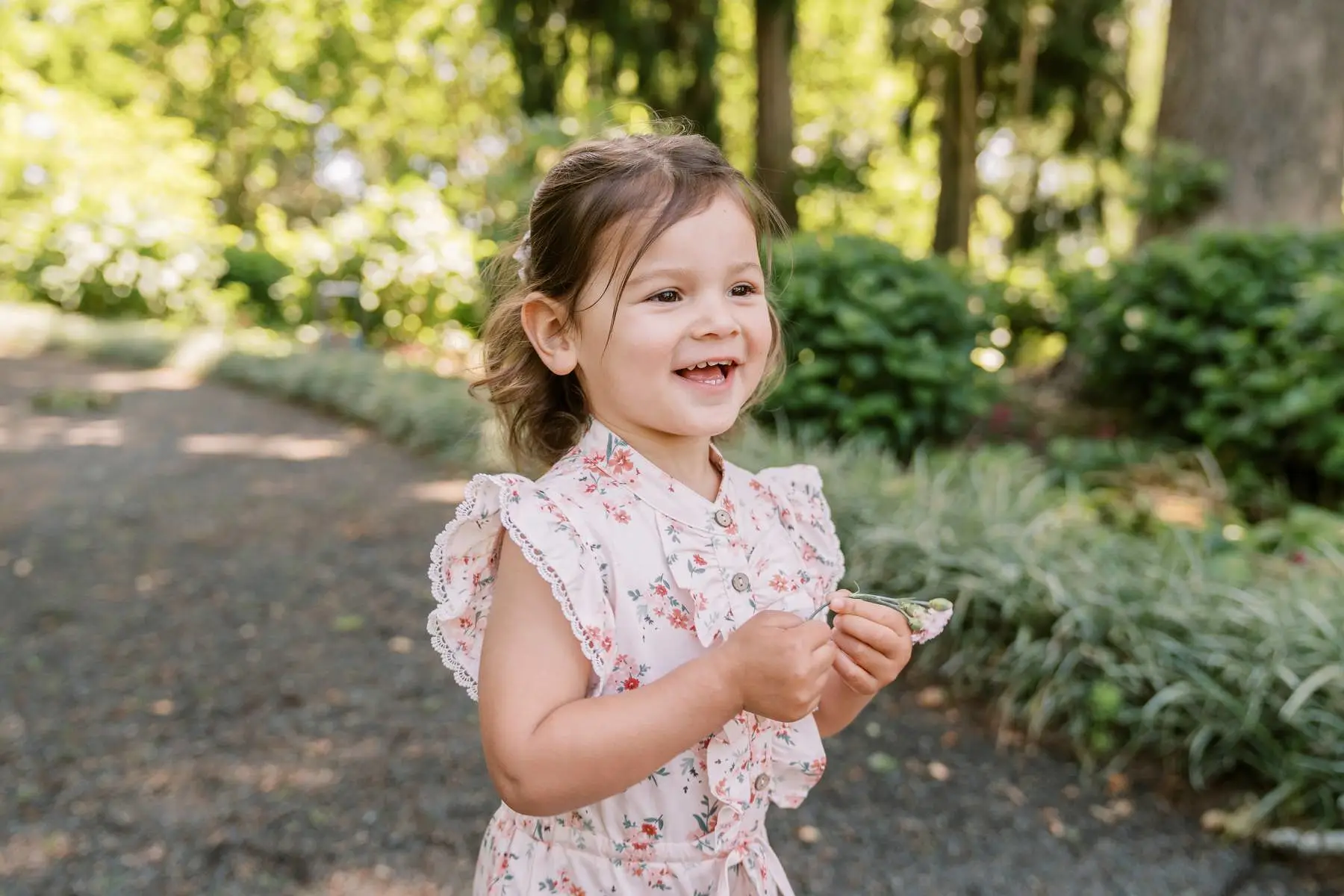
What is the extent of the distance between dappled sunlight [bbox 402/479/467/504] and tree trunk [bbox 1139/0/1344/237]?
164 inches

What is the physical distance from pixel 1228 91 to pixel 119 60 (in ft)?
67.6

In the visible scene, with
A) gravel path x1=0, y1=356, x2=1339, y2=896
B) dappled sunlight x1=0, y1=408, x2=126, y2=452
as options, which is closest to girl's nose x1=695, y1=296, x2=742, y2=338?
gravel path x1=0, y1=356, x2=1339, y2=896

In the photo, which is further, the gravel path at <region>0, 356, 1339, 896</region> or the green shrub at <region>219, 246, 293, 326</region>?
the green shrub at <region>219, 246, 293, 326</region>

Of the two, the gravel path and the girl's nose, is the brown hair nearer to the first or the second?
the girl's nose

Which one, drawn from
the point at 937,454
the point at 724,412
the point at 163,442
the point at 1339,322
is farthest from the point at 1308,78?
the point at 163,442

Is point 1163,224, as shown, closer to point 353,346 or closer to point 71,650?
point 71,650

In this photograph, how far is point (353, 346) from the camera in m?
10.1

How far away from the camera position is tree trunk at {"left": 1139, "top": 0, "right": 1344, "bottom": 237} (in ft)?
17.4

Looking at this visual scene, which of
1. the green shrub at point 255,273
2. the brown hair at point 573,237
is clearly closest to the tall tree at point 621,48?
the brown hair at point 573,237

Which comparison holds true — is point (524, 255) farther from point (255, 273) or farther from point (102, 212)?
point (255, 273)

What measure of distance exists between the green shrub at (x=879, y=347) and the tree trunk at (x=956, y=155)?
4.90m

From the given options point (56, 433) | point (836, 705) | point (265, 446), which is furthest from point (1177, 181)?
point (56, 433)

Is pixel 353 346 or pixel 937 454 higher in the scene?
pixel 937 454

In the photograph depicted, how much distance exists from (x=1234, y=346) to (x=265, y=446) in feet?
19.2
